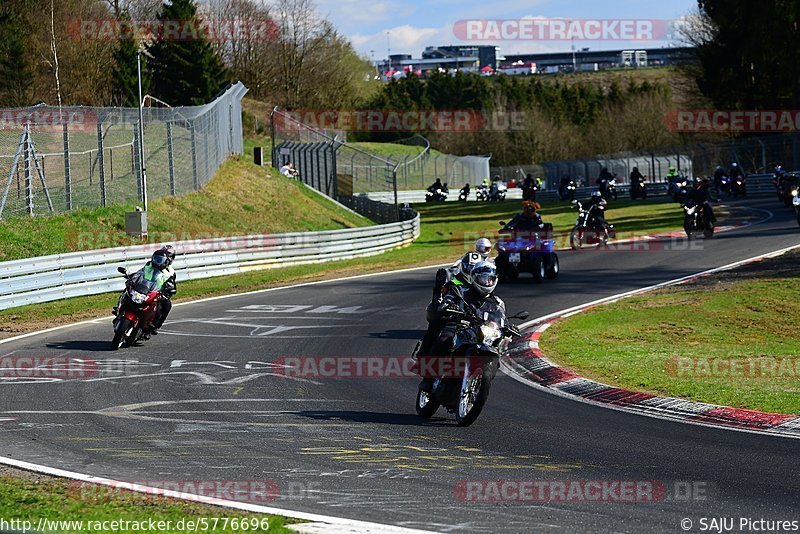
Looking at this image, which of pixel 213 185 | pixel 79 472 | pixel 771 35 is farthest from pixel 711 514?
Result: pixel 771 35

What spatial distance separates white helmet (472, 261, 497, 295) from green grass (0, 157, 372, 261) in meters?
16.2

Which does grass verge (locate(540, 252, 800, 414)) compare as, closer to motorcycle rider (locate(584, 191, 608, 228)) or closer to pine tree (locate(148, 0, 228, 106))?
motorcycle rider (locate(584, 191, 608, 228))

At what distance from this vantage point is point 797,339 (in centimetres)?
1566

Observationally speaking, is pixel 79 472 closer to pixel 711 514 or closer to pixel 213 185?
pixel 711 514

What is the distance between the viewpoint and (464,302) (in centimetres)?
1010

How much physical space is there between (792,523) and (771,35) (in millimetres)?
55645

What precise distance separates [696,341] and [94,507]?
10.9 meters

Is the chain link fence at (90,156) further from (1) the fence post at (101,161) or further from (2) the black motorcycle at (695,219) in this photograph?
(2) the black motorcycle at (695,219)

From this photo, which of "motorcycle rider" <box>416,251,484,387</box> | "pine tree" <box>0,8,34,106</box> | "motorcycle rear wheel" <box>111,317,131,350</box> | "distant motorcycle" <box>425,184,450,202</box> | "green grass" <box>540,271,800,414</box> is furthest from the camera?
"distant motorcycle" <box>425,184,450,202</box>
